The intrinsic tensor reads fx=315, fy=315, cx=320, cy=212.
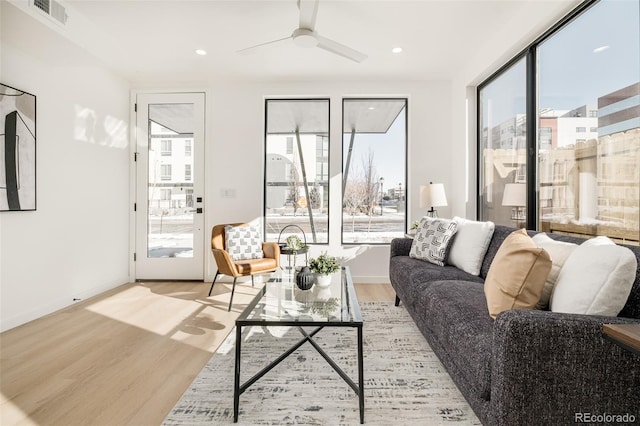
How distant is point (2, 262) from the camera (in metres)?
2.62

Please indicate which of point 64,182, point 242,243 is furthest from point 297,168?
point 64,182

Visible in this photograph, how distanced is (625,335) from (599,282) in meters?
0.32

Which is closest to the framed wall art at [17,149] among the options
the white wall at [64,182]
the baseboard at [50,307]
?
the white wall at [64,182]

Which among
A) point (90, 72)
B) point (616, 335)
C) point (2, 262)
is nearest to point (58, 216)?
point (2, 262)

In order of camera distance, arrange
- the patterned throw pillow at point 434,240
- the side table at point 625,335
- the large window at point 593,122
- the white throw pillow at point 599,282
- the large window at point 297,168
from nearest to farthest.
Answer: the side table at point 625,335 → the white throw pillow at point 599,282 → the large window at point 593,122 → the patterned throw pillow at point 434,240 → the large window at point 297,168

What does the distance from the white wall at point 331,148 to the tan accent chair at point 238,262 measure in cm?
71

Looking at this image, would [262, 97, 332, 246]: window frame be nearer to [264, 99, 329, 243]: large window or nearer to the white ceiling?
[264, 99, 329, 243]: large window

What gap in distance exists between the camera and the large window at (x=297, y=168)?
14.1 ft

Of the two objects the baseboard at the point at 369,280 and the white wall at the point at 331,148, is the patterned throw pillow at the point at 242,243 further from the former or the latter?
the baseboard at the point at 369,280

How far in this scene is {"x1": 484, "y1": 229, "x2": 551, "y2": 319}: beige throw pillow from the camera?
54.7 inches

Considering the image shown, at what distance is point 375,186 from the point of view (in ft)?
14.2

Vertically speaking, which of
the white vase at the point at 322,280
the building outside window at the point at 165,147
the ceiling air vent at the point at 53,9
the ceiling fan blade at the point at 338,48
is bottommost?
the white vase at the point at 322,280

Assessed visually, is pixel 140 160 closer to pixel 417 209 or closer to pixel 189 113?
pixel 189 113

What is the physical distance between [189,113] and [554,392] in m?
4.51
